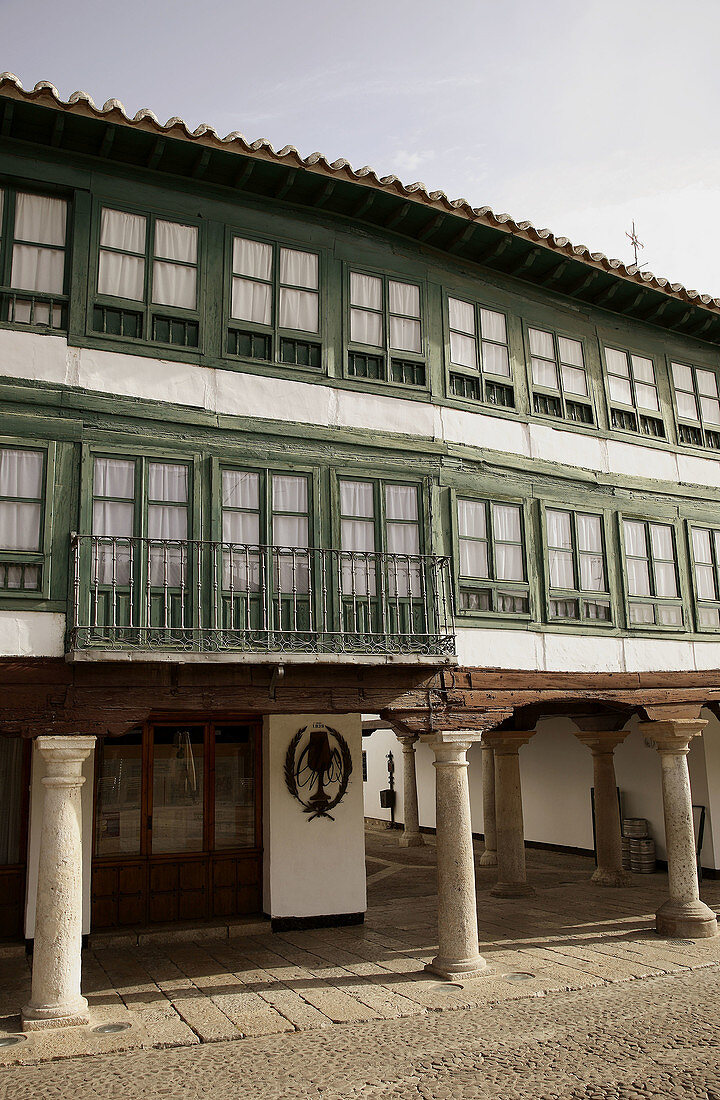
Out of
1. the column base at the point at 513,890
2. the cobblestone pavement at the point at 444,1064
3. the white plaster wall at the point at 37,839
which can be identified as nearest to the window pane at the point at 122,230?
the white plaster wall at the point at 37,839

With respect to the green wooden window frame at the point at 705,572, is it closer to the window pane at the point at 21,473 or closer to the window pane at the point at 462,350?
→ the window pane at the point at 462,350

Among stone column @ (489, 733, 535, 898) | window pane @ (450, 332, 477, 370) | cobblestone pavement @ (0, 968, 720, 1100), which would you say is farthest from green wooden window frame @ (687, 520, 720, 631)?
cobblestone pavement @ (0, 968, 720, 1100)

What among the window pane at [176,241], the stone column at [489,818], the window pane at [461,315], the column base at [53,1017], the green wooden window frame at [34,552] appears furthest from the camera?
the stone column at [489,818]

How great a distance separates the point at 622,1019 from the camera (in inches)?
328

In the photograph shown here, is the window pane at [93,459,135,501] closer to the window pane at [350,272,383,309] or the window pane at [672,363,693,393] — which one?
the window pane at [350,272,383,309]

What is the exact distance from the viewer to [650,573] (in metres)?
12.5

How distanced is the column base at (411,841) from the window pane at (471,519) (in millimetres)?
13355

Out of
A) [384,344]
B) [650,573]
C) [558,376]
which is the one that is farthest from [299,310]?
[650,573]

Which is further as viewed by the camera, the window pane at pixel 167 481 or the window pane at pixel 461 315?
the window pane at pixel 461 315

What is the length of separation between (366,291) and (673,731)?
274 inches

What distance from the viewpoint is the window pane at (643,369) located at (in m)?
13.3

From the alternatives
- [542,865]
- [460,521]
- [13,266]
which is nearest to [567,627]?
[460,521]

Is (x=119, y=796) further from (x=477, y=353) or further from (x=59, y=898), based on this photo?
(x=477, y=353)

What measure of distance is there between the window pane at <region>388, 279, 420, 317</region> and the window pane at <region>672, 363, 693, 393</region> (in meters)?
4.80
